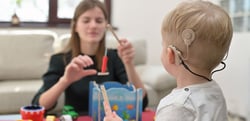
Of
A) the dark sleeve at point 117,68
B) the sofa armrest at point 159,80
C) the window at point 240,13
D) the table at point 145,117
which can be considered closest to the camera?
the table at point 145,117

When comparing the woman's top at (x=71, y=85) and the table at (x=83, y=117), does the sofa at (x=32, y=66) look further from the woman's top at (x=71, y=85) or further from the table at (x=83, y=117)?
the table at (x=83, y=117)

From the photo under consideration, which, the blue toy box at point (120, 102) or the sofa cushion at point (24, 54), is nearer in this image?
the blue toy box at point (120, 102)

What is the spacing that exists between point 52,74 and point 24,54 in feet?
5.28

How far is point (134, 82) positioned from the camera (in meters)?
1.56

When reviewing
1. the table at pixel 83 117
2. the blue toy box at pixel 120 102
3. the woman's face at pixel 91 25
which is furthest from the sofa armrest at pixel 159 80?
the blue toy box at pixel 120 102

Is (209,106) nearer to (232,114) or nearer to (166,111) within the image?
(166,111)

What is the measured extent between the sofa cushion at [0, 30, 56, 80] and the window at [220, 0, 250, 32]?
1647mm

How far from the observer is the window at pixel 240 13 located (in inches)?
113

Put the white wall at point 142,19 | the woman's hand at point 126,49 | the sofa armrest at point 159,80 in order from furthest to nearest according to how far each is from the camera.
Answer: the white wall at point 142,19 < the sofa armrest at point 159,80 < the woman's hand at point 126,49

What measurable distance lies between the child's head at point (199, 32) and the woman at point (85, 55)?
689 millimetres

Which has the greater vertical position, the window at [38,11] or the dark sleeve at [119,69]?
the window at [38,11]

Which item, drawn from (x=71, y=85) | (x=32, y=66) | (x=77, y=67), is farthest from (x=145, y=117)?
(x=32, y=66)

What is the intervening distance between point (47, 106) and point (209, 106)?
0.86m

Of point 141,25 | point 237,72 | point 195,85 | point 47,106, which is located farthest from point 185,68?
point 141,25
